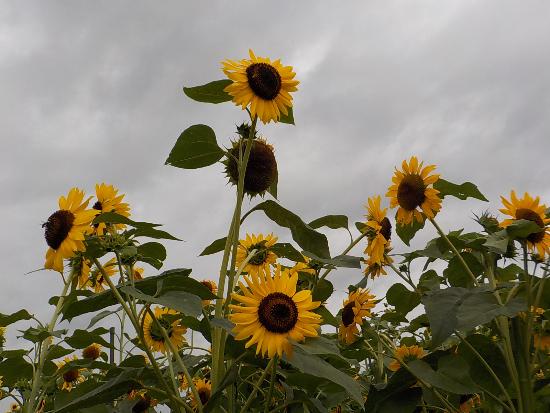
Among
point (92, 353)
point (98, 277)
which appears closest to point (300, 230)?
point (98, 277)

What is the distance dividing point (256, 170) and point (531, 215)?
1177 millimetres

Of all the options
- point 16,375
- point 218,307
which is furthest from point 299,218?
point 16,375

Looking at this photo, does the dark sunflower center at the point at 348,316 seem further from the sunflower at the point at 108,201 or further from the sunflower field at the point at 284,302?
the sunflower at the point at 108,201

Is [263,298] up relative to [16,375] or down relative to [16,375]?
up

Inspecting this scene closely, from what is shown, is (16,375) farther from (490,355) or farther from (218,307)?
(490,355)

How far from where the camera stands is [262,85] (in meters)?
2.23

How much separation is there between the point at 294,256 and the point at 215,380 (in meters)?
0.66

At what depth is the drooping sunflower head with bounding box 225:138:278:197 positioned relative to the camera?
7.76 feet

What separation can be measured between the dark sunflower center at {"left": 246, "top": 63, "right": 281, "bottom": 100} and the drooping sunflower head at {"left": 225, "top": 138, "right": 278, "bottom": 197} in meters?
0.23

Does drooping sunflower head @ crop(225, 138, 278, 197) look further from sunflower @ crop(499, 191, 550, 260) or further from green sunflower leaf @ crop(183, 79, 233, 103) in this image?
sunflower @ crop(499, 191, 550, 260)

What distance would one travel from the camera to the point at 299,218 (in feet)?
6.81

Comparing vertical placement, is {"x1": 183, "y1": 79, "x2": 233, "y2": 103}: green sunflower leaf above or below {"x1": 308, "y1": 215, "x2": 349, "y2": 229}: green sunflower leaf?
above

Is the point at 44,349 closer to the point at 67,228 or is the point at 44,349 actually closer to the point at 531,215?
the point at 67,228

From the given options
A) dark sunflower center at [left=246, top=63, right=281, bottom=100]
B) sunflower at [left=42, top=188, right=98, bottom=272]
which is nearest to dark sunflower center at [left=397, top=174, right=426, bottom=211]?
dark sunflower center at [left=246, top=63, right=281, bottom=100]
